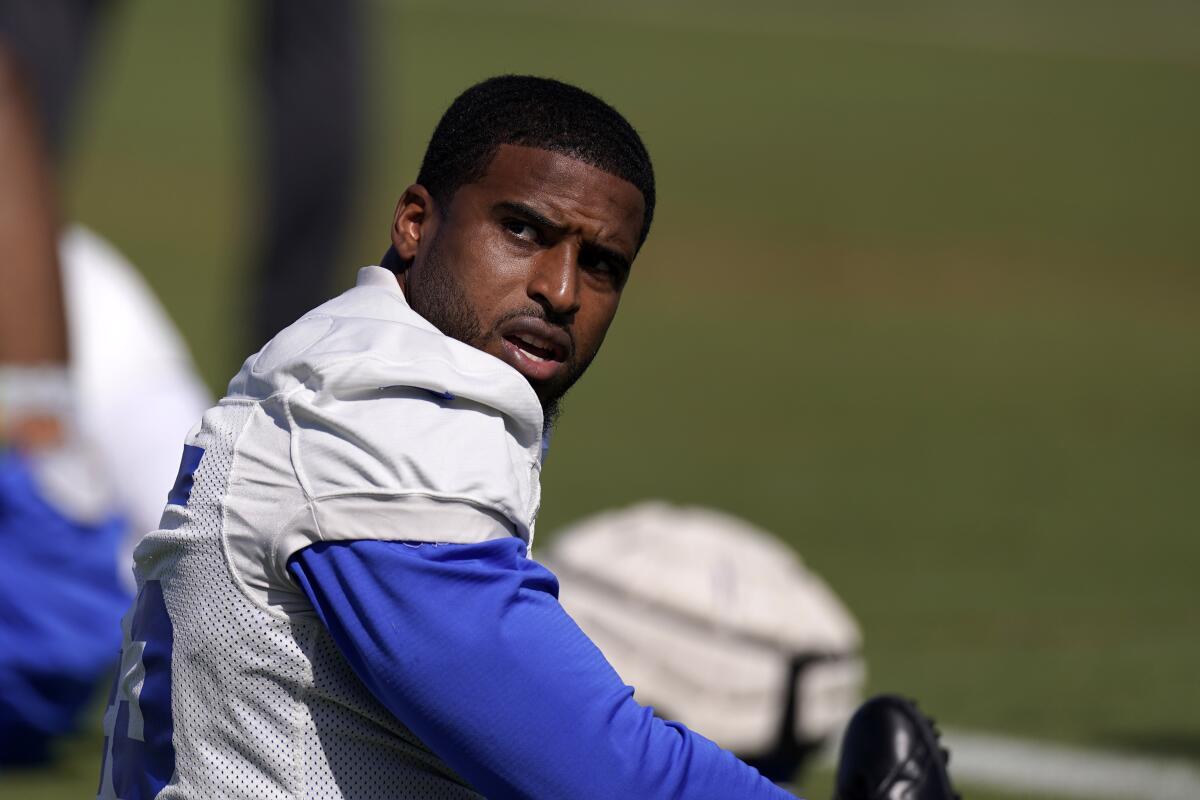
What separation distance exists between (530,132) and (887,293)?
10.5 meters

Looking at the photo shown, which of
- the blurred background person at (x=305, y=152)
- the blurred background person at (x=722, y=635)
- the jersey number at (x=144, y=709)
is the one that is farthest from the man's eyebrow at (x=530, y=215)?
the blurred background person at (x=305, y=152)

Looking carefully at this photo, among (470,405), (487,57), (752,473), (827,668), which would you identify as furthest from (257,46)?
(487,57)

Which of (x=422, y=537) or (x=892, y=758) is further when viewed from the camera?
(x=892, y=758)

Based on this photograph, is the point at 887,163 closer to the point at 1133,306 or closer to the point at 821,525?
the point at 1133,306

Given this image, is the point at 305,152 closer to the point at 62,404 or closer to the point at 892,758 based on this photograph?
the point at 62,404

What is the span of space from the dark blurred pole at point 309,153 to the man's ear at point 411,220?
156 inches

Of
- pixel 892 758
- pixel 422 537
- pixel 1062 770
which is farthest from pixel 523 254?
pixel 1062 770

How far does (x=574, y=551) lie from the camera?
3.78 meters

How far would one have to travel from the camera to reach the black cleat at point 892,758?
2250 mm

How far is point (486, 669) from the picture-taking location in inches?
66.7

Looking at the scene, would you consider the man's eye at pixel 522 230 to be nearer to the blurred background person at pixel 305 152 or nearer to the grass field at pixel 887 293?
the grass field at pixel 887 293

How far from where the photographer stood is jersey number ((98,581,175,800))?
1.90m

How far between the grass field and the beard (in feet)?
6.02

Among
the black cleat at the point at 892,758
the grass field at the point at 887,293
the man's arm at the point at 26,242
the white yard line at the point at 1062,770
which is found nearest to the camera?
the black cleat at the point at 892,758
